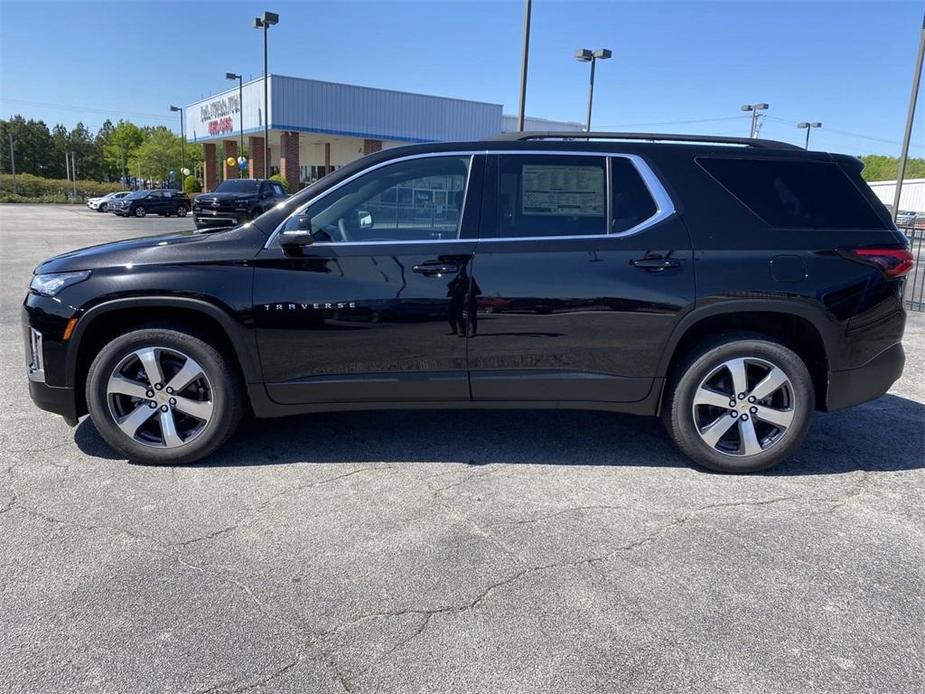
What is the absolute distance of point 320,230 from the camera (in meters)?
3.97

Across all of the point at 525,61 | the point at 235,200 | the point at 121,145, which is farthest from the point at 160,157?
the point at 525,61

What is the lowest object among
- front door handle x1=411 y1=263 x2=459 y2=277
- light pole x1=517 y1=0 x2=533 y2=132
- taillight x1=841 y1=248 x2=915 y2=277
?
front door handle x1=411 y1=263 x2=459 y2=277

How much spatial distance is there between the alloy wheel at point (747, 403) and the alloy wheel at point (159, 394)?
2.85 metres

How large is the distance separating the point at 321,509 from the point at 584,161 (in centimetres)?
241

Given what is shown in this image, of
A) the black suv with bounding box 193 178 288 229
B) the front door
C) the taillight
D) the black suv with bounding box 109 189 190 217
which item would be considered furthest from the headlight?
the black suv with bounding box 109 189 190 217

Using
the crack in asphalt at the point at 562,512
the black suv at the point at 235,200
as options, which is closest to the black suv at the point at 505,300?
the crack in asphalt at the point at 562,512

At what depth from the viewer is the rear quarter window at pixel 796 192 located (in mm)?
4109

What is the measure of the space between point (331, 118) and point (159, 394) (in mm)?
36358

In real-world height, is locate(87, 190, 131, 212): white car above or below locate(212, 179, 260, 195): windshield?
below

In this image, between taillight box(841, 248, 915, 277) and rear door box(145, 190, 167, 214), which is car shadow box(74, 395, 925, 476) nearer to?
taillight box(841, 248, 915, 277)

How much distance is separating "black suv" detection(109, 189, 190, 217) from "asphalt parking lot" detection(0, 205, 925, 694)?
3927 centimetres

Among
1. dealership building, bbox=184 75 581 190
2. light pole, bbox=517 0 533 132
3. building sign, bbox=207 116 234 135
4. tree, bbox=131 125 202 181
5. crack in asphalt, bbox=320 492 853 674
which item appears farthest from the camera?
tree, bbox=131 125 202 181

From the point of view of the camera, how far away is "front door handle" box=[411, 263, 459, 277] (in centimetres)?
392

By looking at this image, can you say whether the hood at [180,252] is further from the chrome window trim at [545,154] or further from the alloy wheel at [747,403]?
the alloy wheel at [747,403]
